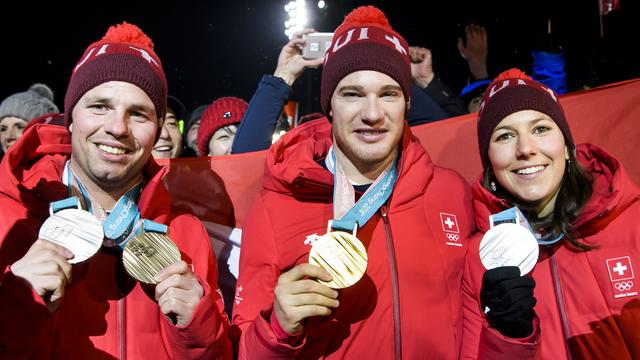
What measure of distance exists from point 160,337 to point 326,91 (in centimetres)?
134

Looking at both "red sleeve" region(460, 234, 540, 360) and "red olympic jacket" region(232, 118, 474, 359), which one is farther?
"red olympic jacket" region(232, 118, 474, 359)

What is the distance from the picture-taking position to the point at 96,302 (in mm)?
2443

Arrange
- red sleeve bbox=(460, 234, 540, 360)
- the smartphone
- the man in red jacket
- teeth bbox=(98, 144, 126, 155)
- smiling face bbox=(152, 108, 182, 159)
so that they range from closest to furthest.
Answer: the man in red jacket, red sleeve bbox=(460, 234, 540, 360), teeth bbox=(98, 144, 126, 155), the smartphone, smiling face bbox=(152, 108, 182, 159)

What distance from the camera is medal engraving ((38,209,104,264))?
7.20 feet

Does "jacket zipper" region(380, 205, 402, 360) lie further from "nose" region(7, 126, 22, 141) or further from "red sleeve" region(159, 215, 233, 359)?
"nose" region(7, 126, 22, 141)

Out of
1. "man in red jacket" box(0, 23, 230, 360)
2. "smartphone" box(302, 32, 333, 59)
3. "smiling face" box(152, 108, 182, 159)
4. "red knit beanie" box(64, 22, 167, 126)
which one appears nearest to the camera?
"man in red jacket" box(0, 23, 230, 360)

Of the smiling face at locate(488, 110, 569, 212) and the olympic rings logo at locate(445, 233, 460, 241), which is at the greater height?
the smiling face at locate(488, 110, 569, 212)

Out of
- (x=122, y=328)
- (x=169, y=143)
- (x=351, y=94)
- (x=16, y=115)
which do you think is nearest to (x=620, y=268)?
(x=351, y=94)

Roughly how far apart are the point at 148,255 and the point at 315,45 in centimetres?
217

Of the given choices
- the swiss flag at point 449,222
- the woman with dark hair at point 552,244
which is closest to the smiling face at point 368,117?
the swiss flag at point 449,222

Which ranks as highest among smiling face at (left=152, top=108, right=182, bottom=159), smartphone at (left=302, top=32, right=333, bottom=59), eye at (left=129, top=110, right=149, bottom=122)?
smartphone at (left=302, top=32, right=333, bottom=59)

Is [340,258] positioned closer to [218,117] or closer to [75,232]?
[75,232]

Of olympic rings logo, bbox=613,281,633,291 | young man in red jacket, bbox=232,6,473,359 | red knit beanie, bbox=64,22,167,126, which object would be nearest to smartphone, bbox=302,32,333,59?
young man in red jacket, bbox=232,6,473,359

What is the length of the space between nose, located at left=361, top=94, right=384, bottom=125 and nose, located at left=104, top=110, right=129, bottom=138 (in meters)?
1.00
